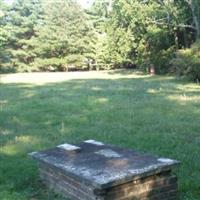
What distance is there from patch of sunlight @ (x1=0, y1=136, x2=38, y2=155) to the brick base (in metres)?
2.91

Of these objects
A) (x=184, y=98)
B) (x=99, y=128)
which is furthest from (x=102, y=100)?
(x=99, y=128)

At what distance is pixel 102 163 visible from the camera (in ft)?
18.3

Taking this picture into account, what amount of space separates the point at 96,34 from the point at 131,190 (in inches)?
1650

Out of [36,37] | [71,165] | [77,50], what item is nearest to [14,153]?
[71,165]

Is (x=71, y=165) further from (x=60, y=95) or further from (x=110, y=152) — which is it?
(x=60, y=95)

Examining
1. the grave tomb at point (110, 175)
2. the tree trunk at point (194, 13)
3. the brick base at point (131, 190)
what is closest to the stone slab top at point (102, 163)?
the grave tomb at point (110, 175)

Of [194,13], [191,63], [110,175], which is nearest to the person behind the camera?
[110,175]

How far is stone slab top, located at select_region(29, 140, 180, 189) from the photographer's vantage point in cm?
504

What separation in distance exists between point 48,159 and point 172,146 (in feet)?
9.63

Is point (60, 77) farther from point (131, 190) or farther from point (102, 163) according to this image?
point (131, 190)

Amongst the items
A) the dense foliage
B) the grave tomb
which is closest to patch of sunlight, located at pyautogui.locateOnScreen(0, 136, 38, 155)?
the grave tomb

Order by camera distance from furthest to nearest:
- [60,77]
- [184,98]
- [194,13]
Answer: [60,77], [194,13], [184,98]

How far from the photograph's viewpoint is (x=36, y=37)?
48031 millimetres

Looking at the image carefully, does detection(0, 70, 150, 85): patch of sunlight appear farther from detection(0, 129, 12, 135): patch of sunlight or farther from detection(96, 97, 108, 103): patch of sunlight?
A: detection(0, 129, 12, 135): patch of sunlight
